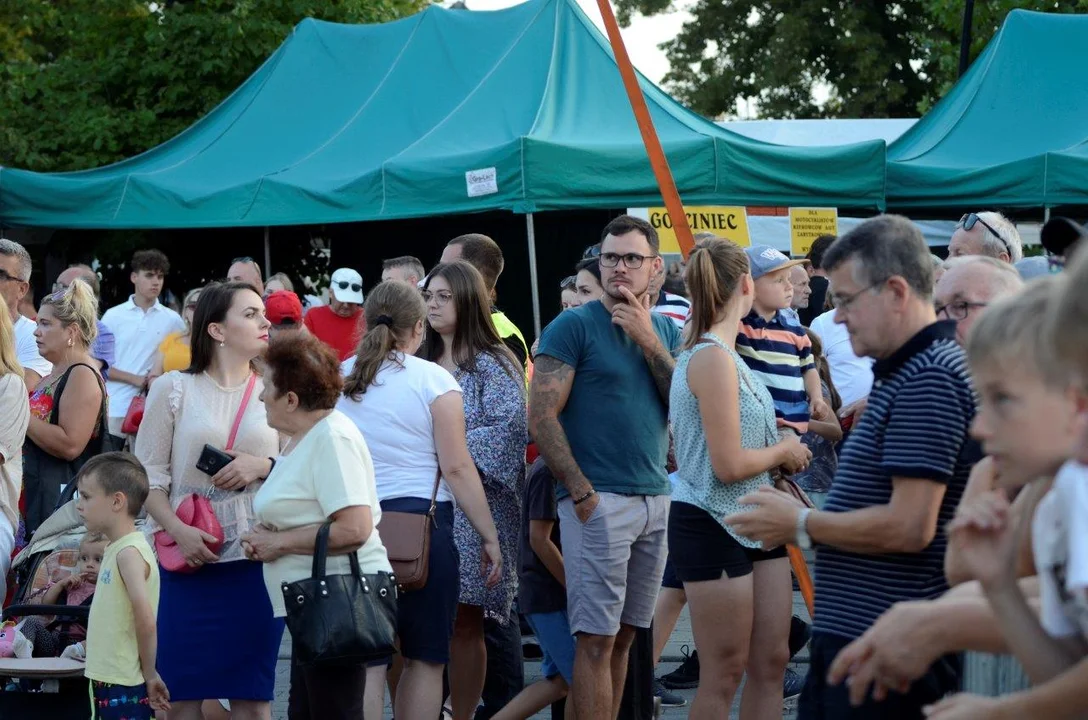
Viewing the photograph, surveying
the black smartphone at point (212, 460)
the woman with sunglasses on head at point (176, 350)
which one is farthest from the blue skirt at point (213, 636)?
the woman with sunglasses on head at point (176, 350)

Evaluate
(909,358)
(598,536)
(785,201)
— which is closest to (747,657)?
(598,536)

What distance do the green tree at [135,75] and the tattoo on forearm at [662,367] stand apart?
15093 millimetres

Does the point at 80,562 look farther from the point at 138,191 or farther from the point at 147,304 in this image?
the point at 138,191

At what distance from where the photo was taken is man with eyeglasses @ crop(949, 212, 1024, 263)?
5949 millimetres

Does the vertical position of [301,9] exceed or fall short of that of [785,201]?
it exceeds it

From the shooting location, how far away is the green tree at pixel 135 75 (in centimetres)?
1942

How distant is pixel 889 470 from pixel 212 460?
8.72ft

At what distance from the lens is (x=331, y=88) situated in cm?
1431

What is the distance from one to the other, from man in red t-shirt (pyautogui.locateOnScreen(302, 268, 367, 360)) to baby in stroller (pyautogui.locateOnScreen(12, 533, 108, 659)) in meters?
3.94

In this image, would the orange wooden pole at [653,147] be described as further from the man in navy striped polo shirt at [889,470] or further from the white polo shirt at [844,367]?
the man in navy striped polo shirt at [889,470]

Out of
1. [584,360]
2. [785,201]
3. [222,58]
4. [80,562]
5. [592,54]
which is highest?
[222,58]

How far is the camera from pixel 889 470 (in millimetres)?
3178

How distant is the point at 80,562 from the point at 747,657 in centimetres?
258

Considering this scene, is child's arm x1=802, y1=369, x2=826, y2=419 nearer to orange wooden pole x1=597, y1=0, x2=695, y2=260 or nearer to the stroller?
orange wooden pole x1=597, y1=0, x2=695, y2=260
